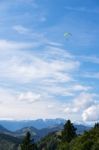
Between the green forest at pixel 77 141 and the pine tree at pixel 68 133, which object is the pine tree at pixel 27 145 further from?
the pine tree at pixel 68 133

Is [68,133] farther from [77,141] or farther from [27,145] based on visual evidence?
[77,141]

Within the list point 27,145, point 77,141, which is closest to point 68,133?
point 27,145

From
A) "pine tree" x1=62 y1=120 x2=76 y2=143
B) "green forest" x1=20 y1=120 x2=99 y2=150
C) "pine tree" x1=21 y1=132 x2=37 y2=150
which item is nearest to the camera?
"green forest" x1=20 y1=120 x2=99 y2=150

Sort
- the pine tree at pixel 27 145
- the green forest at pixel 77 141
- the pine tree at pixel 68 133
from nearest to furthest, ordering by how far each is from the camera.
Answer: the green forest at pixel 77 141 → the pine tree at pixel 68 133 → the pine tree at pixel 27 145

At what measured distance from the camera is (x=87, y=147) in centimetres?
9456

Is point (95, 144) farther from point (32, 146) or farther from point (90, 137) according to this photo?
point (32, 146)

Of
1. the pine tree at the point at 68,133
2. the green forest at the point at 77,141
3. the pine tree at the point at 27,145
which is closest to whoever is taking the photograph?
the green forest at the point at 77,141

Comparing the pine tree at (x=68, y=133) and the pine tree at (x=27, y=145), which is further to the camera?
the pine tree at (x=27, y=145)

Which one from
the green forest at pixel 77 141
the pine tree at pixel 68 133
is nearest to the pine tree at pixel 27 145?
the green forest at pixel 77 141

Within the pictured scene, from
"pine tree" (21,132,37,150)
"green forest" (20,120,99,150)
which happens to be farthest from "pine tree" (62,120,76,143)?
"pine tree" (21,132,37,150)

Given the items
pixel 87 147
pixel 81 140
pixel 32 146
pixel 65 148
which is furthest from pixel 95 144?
pixel 32 146

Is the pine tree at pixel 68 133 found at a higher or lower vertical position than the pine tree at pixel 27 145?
higher

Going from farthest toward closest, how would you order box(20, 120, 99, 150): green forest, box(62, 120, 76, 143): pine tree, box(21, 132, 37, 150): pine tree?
box(21, 132, 37, 150): pine tree < box(62, 120, 76, 143): pine tree < box(20, 120, 99, 150): green forest

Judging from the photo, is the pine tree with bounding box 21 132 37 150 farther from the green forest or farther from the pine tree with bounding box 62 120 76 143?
the pine tree with bounding box 62 120 76 143
